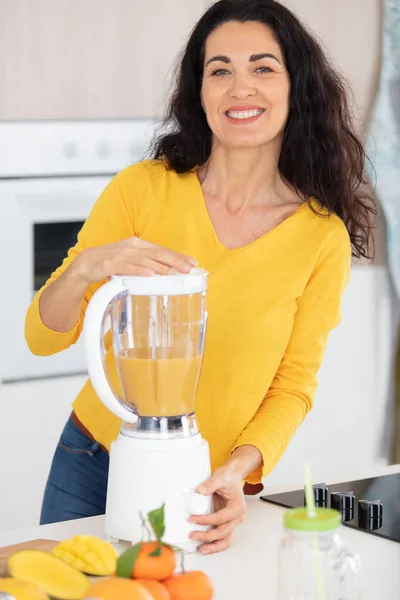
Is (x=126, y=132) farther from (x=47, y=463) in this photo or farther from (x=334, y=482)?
(x=334, y=482)

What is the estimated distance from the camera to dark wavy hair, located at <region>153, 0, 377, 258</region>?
150 cm

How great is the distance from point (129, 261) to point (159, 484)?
272 millimetres

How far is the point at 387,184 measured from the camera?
2.90m

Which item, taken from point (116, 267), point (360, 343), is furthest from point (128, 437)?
point (360, 343)

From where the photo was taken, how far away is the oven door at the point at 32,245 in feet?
7.55

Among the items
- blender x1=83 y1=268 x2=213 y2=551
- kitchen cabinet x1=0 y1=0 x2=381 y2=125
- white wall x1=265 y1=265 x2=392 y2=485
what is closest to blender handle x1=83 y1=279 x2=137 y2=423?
blender x1=83 y1=268 x2=213 y2=551

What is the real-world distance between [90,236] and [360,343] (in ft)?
5.30

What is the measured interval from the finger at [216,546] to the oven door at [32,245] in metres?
1.24

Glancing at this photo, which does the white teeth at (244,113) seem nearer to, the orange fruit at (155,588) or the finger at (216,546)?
the finger at (216,546)

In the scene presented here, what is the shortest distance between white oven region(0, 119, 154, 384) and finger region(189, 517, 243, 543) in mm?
1229

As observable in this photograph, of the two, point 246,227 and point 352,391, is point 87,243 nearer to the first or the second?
point 246,227

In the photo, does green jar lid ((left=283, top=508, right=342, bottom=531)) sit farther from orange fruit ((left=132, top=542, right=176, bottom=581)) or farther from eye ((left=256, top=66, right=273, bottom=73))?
eye ((left=256, top=66, right=273, bottom=73))

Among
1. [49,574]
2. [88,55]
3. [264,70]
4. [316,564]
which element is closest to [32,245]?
[88,55]

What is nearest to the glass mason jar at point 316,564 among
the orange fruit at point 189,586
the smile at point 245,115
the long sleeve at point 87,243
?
the orange fruit at point 189,586
